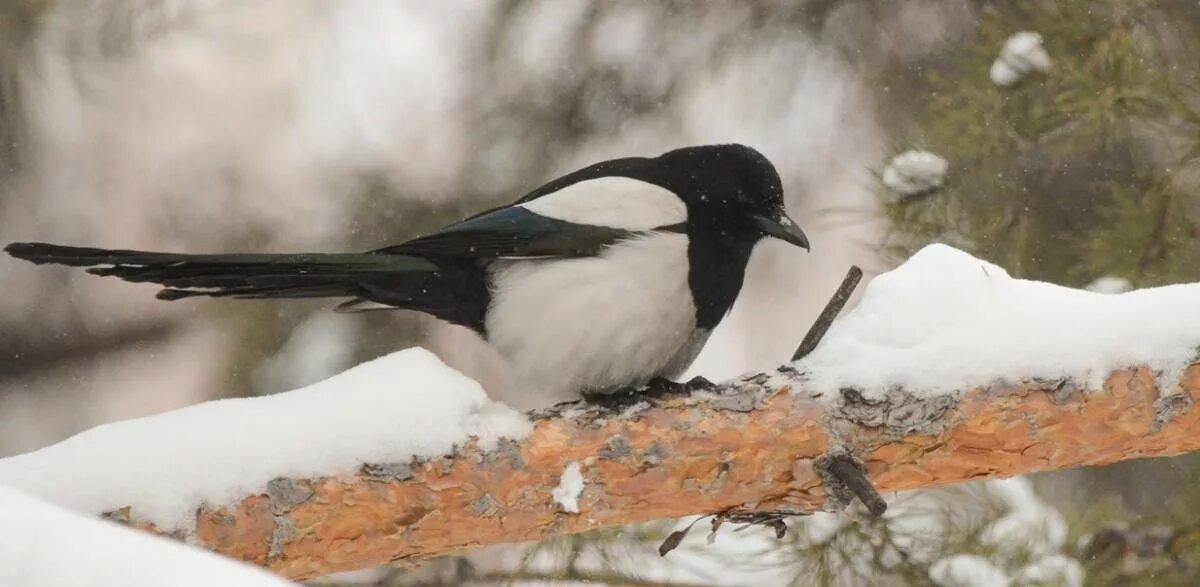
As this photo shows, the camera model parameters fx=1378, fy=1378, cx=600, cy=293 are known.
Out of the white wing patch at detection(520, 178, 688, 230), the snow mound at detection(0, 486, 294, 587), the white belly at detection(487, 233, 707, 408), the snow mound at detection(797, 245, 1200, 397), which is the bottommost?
the snow mound at detection(0, 486, 294, 587)

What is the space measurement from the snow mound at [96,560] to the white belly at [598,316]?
1217mm

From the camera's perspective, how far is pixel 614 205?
2.05 metres

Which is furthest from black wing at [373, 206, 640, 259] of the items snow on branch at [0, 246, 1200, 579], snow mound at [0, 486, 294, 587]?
snow mound at [0, 486, 294, 587]

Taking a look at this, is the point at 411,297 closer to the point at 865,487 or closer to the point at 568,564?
the point at 568,564

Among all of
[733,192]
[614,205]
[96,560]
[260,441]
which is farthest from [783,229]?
[96,560]

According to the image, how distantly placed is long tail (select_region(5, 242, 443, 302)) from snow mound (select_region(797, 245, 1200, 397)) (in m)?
0.64

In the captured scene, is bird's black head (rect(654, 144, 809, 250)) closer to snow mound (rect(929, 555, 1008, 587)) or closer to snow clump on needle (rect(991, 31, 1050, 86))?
snow clump on needle (rect(991, 31, 1050, 86))

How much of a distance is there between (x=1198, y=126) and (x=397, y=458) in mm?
1331

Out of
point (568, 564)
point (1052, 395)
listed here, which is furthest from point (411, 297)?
point (1052, 395)

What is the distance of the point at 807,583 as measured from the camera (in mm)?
2152

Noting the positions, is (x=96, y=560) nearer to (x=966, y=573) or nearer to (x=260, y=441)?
(x=260, y=441)

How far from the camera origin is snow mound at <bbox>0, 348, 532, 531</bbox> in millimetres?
1441

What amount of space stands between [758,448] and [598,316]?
0.42 meters

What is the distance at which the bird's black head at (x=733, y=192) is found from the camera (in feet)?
6.97
